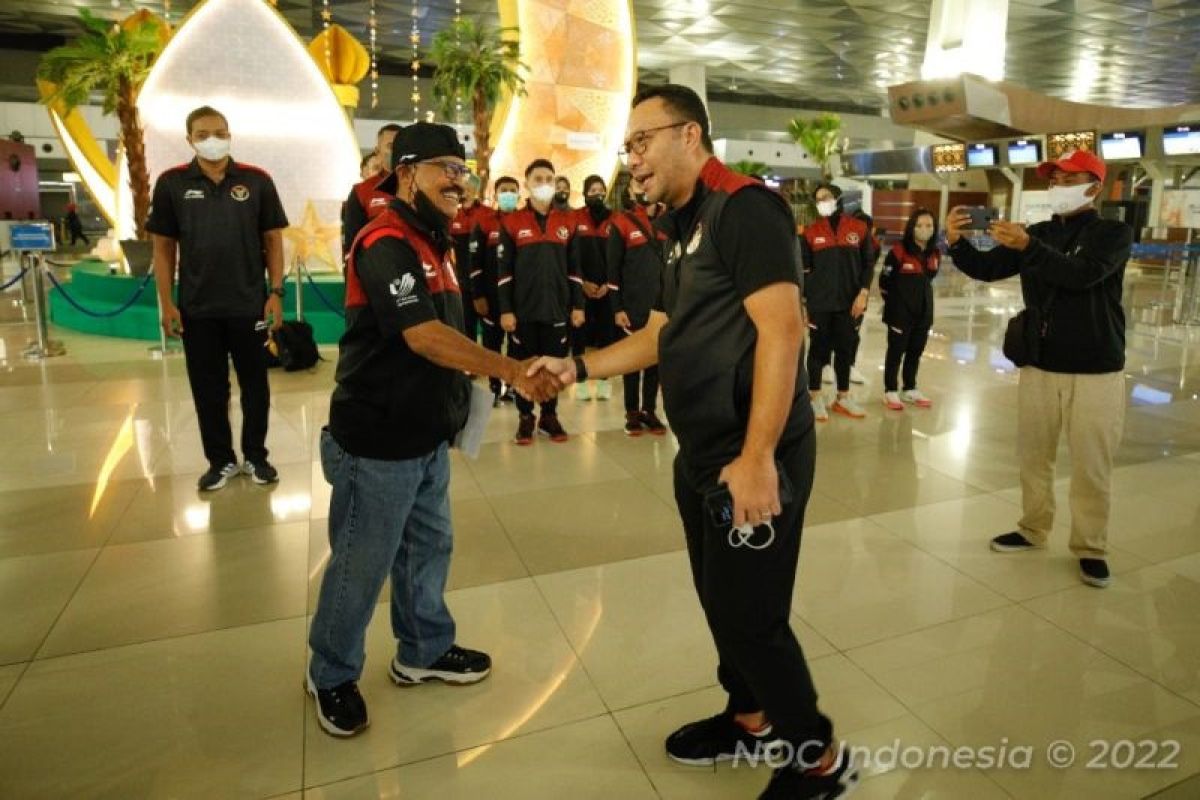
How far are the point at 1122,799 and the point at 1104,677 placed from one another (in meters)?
0.59

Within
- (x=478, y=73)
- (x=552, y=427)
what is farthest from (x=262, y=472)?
(x=478, y=73)

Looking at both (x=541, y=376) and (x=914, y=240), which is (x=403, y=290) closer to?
(x=541, y=376)

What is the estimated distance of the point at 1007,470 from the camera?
4492 mm

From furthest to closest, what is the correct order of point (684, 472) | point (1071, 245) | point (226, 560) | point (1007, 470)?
point (1007, 470)
point (226, 560)
point (1071, 245)
point (684, 472)

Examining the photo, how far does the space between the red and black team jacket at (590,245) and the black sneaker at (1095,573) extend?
3469 mm

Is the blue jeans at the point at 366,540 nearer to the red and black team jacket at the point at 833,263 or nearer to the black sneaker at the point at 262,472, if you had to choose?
the black sneaker at the point at 262,472

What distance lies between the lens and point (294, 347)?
7047 millimetres

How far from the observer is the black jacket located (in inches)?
115

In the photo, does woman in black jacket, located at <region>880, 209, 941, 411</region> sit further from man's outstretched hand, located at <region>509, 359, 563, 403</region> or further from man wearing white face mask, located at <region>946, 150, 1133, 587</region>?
man's outstretched hand, located at <region>509, 359, 563, 403</region>

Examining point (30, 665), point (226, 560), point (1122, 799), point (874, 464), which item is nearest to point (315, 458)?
point (226, 560)

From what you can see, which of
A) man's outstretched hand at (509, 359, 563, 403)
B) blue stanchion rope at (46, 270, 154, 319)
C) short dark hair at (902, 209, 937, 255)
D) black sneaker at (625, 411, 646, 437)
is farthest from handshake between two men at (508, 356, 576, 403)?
blue stanchion rope at (46, 270, 154, 319)

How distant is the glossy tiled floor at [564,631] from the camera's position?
2.03 metres

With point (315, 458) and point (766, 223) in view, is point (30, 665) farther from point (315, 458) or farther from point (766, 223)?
point (766, 223)

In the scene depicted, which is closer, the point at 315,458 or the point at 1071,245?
the point at 1071,245
